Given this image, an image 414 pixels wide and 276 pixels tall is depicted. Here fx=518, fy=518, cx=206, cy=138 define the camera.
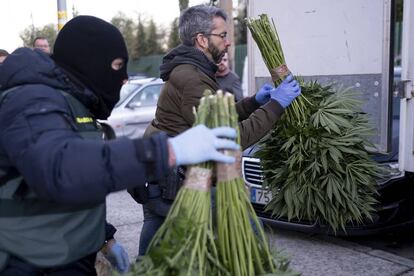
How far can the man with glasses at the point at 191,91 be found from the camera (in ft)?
8.53

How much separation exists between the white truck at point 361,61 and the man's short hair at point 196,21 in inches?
51.1

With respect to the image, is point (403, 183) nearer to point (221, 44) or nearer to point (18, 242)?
point (221, 44)

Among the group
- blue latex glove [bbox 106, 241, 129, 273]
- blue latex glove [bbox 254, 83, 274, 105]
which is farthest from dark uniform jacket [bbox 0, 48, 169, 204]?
blue latex glove [bbox 254, 83, 274, 105]

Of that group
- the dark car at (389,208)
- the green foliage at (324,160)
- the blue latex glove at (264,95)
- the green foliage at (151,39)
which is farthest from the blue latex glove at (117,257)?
the green foliage at (151,39)

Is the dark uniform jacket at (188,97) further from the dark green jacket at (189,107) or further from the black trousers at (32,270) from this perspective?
the black trousers at (32,270)

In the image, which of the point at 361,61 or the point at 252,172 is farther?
the point at 252,172

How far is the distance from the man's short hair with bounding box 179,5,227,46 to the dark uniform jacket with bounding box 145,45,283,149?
0.10 meters

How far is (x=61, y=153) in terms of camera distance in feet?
4.68

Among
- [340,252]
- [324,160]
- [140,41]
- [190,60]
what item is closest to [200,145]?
[190,60]

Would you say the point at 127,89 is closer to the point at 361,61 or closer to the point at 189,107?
the point at 361,61

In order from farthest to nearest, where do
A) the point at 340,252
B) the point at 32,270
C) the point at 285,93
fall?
the point at 340,252 → the point at 285,93 → the point at 32,270

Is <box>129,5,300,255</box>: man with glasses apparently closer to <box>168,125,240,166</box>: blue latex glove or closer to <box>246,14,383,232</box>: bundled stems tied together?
<box>246,14,383,232</box>: bundled stems tied together

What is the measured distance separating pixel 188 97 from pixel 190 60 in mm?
218

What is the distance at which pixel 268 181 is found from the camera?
3730mm
